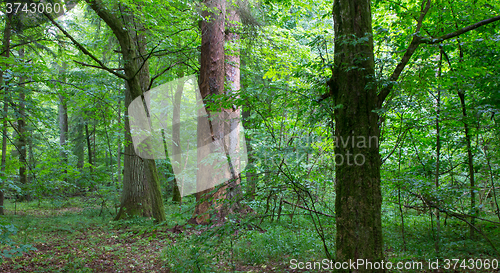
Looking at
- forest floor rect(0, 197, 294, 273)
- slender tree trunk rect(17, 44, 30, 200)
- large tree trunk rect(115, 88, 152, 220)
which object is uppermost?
slender tree trunk rect(17, 44, 30, 200)

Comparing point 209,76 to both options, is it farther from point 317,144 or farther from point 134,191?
point 134,191

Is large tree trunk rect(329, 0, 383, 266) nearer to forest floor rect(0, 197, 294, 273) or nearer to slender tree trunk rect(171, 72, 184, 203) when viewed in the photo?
forest floor rect(0, 197, 294, 273)

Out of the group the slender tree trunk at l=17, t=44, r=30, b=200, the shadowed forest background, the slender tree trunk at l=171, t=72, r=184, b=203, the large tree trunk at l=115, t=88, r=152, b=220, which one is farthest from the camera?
the slender tree trunk at l=171, t=72, r=184, b=203

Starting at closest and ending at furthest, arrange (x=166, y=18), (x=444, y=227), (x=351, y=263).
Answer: (x=351, y=263) < (x=444, y=227) < (x=166, y=18)

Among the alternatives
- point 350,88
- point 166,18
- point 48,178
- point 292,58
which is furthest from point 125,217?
point 350,88

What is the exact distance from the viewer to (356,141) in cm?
313

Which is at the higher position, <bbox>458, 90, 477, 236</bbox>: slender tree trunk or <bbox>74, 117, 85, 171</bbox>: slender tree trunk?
<bbox>74, 117, 85, 171</bbox>: slender tree trunk

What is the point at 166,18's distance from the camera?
6.68 meters

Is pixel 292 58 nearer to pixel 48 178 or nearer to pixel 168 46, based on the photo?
pixel 168 46

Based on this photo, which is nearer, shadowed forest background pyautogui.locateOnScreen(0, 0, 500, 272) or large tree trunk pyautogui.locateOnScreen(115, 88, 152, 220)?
shadowed forest background pyautogui.locateOnScreen(0, 0, 500, 272)

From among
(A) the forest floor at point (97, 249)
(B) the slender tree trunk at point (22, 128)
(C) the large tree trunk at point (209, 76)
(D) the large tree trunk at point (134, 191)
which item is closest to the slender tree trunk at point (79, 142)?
(B) the slender tree trunk at point (22, 128)

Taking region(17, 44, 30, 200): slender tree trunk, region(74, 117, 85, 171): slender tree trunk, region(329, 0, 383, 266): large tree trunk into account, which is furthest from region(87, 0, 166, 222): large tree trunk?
region(74, 117, 85, 171): slender tree trunk

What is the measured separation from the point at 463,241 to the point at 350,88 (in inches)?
135

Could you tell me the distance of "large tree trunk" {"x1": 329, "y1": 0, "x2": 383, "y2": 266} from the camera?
3.04 m
